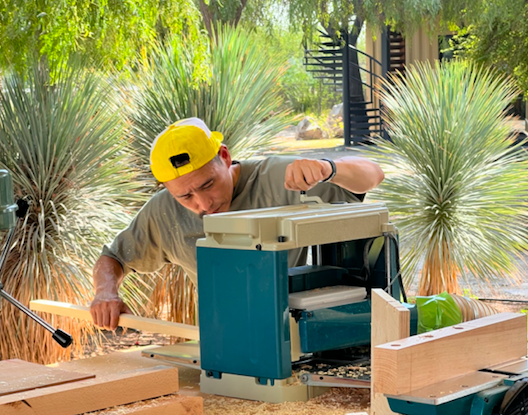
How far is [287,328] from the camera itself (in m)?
1.70

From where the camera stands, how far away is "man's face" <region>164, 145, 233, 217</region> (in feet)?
7.80

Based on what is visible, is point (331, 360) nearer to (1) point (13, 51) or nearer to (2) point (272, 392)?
(2) point (272, 392)

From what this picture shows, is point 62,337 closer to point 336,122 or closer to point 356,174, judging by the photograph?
point 356,174

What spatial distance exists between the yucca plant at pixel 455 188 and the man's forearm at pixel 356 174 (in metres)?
3.28

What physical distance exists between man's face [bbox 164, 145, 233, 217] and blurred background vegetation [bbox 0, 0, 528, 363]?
6.65 ft

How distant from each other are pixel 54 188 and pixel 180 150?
2.35m

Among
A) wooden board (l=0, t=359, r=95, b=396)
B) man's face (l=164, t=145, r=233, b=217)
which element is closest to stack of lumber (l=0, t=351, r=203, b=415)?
wooden board (l=0, t=359, r=95, b=396)

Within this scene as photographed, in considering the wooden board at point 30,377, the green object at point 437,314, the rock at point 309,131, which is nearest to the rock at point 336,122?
the rock at point 309,131

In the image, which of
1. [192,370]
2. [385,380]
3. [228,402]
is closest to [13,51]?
[192,370]

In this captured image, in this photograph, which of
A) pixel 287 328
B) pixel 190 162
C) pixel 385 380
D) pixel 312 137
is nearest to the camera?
pixel 385 380

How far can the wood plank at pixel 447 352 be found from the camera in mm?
1199

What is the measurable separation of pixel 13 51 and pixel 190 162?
323 cm

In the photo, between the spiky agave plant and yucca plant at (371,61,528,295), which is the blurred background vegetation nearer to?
the spiky agave plant

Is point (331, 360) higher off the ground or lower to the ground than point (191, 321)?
→ higher
